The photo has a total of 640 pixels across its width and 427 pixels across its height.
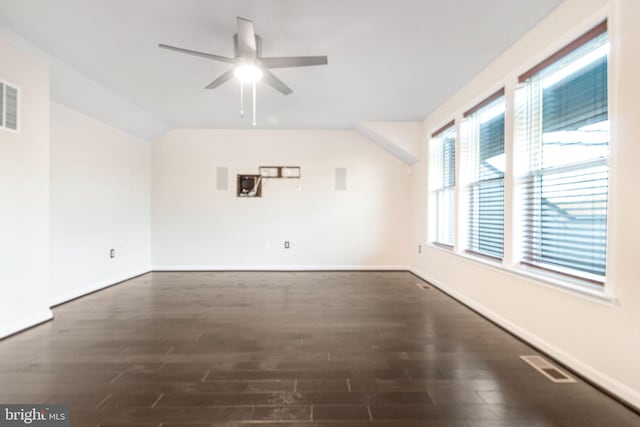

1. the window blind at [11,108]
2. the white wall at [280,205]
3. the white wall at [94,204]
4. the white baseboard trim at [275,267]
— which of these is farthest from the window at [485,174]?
the white wall at [94,204]

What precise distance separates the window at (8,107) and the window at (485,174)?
475cm

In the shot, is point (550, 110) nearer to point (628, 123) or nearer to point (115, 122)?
point (628, 123)

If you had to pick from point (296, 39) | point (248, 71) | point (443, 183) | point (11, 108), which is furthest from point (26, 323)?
point (443, 183)

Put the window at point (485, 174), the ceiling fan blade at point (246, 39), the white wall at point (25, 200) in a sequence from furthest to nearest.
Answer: the window at point (485, 174) < the white wall at point (25, 200) < the ceiling fan blade at point (246, 39)

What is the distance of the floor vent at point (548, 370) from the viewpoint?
72.4 inches

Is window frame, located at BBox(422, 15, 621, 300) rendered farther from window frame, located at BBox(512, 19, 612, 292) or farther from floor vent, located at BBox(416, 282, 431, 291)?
floor vent, located at BBox(416, 282, 431, 291)

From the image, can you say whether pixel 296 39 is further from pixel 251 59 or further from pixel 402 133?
pixel 402 133

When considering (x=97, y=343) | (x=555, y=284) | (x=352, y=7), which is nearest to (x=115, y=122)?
(x=97, y=343)

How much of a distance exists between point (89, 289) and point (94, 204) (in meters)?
1.23

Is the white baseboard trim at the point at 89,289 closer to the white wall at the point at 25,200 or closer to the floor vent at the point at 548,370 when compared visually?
the white wall at the point at 25,200

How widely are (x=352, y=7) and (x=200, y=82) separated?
2114 millimetres

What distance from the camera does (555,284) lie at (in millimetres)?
2074

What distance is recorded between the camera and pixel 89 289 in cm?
383

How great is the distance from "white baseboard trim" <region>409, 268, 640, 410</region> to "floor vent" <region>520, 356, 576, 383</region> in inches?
3.5
